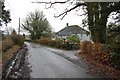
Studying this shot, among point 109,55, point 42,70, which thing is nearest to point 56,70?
point 42,70

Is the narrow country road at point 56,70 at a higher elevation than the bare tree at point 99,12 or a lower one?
lower

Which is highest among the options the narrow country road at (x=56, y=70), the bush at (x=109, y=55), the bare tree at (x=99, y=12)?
the bare tree at (x=99, y=12)

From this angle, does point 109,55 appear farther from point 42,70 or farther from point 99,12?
point 42,70

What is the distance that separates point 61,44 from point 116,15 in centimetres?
1618

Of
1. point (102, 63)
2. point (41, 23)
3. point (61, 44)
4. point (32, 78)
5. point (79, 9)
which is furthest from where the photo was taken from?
point (41, 23)

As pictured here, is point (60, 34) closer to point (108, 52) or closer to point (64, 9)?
point (64, 9)

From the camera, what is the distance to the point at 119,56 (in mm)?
6812

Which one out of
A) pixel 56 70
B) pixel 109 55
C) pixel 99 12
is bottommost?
pixel 56 70

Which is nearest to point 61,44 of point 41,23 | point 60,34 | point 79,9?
point 79,9

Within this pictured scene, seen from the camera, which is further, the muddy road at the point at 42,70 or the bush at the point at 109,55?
the bush at the point at 109,55

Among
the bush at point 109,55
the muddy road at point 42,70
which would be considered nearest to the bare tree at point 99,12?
the bush at point 109,55

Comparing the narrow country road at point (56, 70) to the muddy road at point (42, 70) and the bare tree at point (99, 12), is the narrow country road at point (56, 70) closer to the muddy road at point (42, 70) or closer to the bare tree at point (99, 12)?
the muddy road at point (42, 70)

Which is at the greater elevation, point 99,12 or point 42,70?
point 99,12

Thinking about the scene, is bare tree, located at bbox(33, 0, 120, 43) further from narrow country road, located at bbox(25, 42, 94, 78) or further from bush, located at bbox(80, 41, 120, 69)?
narrow country road, located at bbox(25, 42, 94, 78)
